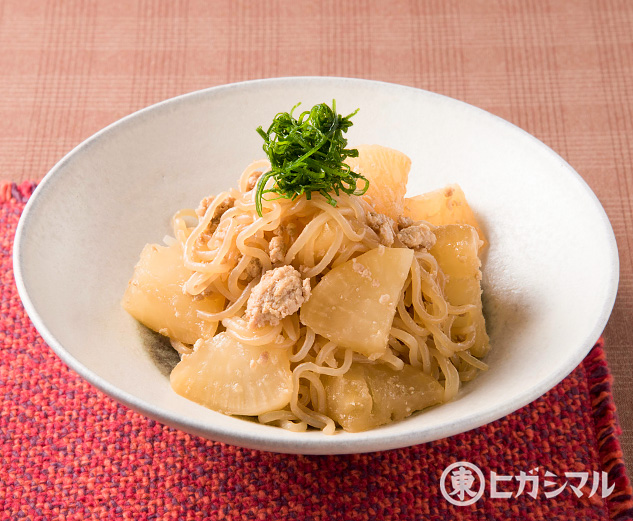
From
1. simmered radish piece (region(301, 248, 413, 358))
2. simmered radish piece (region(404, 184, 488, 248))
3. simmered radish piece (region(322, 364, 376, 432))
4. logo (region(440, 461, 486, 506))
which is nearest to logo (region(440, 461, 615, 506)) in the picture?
logo (region(440, 461, 486, 506))

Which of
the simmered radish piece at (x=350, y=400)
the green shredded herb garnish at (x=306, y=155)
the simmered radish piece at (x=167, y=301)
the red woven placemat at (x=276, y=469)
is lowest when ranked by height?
the red woven placemat at (x=276, y=469)

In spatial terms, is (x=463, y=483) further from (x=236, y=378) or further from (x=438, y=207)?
(x=438, y=207)

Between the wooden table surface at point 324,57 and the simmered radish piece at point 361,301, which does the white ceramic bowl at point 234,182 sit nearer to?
the simmered radish piece at point 361,301

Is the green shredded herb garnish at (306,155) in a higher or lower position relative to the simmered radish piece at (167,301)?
higher

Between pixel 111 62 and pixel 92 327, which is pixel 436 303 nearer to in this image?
pixel 92 327

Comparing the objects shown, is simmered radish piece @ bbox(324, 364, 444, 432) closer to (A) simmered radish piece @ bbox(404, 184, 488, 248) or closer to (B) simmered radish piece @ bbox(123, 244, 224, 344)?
(B) simmered radish piece @ bbox(123, 244, 224, 344)

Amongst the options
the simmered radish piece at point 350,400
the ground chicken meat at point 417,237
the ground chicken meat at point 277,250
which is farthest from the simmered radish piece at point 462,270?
the ground chicken meat at point 277,250

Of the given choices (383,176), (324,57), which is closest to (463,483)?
(383,176)
